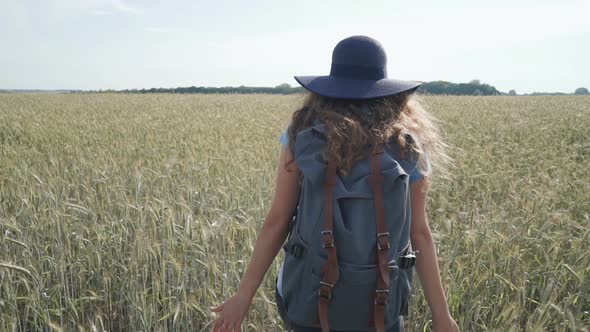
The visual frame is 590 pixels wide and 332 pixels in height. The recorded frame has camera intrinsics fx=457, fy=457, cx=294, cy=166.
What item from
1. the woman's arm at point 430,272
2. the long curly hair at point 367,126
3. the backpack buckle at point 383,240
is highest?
the long curly hair at point 367,126

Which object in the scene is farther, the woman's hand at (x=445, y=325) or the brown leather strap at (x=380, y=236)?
the woman's hand at (x=445, y=325)

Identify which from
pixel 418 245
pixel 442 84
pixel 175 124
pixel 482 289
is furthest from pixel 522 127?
pixel 442 84

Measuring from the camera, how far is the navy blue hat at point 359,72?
4.26 feet

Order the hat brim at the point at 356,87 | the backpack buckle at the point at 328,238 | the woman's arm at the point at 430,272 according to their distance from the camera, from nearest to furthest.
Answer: the backpack buckle at the point at 328,238 → the hat brim at the point at 356,87 → the woman's arm at the point at 430,272

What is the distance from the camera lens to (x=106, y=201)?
11.9 ft

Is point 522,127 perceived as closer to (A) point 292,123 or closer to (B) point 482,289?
(B) point 482,289

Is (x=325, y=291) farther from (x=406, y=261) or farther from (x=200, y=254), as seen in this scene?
(x=200, y=254)

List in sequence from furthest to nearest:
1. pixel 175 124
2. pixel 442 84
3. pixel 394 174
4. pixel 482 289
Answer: pixel 442 84, pixel 175 124, pixel 482 289, pixel 394 174

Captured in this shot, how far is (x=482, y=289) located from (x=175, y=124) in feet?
30.2

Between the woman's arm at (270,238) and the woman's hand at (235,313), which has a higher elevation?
the woman's arm at (270,238)

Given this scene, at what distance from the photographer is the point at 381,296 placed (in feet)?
3.95

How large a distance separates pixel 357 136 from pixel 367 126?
8cm

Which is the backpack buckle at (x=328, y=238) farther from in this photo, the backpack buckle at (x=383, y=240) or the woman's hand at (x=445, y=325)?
the woman's hand at (x=445, y=325)

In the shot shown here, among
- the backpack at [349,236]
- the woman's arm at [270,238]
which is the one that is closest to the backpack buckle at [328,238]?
the backpack at [349,236]
